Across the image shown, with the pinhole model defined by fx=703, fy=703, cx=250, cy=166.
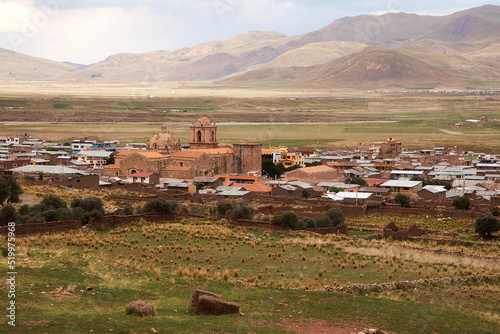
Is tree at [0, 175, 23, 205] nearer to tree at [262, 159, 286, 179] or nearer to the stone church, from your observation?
the stone church

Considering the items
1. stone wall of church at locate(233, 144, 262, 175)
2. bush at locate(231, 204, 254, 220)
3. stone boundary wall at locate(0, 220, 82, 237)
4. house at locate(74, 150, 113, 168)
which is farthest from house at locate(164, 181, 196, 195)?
stone boundary wall at locate(0, 220, 82, 237)

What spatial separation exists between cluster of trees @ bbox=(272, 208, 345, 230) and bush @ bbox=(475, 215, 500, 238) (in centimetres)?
673

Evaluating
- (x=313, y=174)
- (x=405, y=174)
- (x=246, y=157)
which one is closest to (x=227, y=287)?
(x=313, y=174)

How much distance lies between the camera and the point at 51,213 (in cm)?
2997

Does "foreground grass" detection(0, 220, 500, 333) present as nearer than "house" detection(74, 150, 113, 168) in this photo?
Yes

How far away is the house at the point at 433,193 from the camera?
51.0 metres

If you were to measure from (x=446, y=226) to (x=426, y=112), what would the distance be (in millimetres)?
146797

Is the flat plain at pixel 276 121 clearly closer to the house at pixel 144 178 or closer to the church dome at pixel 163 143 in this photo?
the church dome at pixel 163 143

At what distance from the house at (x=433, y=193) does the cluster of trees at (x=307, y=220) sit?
56.2ft

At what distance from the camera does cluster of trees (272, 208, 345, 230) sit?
32812 mm

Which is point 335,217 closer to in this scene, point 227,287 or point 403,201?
point 403,201

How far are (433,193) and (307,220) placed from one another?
2009cm

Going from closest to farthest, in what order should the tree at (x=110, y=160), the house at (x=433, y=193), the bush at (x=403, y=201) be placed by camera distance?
the bush at (x=403, y=201)
the house at (x=433, y=193)
the tree at (x=110, y=160)

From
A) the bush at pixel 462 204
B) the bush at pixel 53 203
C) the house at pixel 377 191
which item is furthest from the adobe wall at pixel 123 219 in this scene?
the house at pixel 377 191
